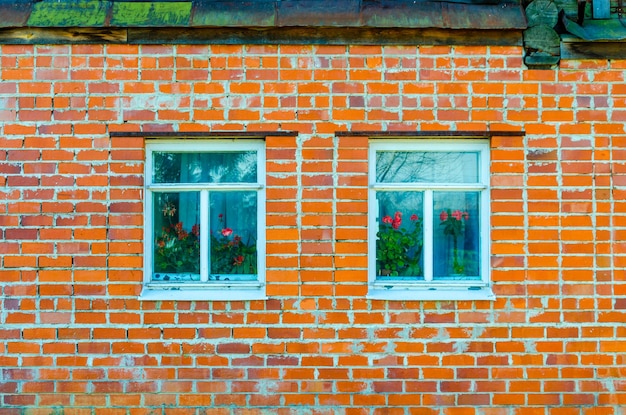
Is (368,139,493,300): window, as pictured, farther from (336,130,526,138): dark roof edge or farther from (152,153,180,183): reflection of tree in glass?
(152,153,180,183): reflection of tree in glass

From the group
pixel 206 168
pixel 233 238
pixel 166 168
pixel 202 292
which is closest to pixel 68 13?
pixel 166 168

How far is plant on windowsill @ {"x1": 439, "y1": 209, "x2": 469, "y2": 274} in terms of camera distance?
488cm

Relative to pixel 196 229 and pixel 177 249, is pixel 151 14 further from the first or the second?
pixel 177 249

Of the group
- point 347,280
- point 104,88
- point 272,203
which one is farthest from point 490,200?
point 104,88

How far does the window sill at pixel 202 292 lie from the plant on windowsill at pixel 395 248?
3.14 feet

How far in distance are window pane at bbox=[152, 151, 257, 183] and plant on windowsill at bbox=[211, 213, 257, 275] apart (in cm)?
31

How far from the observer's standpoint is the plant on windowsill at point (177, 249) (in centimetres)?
489

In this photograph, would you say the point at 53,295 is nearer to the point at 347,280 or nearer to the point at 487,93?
the point at 347,280

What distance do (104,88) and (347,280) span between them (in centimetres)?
232

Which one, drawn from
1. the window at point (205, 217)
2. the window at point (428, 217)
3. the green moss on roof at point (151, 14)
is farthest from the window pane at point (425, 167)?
the green moss on roof at point (151, 14)

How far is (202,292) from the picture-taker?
4.80 meters

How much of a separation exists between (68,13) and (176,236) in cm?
186

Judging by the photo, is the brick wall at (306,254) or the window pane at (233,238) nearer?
the brick wall at (306,254)

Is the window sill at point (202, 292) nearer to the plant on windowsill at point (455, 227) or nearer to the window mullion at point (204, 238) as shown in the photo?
the window mullion at point (204, 238)
